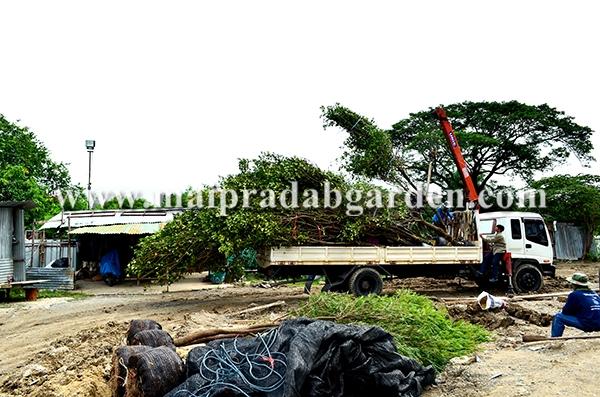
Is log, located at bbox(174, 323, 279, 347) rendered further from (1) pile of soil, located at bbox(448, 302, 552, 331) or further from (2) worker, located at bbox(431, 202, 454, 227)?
(2) worker, located at bbox(431, 202, 454, 227)

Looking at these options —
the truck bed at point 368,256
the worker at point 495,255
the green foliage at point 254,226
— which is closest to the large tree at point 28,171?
the green foliage at point 254,226

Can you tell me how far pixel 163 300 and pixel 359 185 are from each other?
5.92 m

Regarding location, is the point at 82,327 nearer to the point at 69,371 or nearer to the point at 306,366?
the point at 69,371

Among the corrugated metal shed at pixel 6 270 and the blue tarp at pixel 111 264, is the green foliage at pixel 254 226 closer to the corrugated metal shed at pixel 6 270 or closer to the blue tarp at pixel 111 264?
the corrugated metal shed at pixel 6 270

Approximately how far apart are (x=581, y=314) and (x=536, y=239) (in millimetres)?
7743

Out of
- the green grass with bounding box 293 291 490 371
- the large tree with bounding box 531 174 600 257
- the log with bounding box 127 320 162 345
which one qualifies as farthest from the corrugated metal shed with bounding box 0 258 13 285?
the large tree with bounding box 531 174 600 257

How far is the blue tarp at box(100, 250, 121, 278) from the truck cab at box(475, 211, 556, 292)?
40.3ft

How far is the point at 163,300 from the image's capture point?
48.3 ft

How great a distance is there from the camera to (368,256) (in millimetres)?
13203

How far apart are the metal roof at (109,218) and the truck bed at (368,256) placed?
30.5 ft

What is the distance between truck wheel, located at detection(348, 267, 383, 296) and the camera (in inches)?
512

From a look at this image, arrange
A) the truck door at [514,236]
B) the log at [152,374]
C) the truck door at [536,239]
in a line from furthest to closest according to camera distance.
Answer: the truck door at [536,239], the truck door at [514,236], the log at [152,374]

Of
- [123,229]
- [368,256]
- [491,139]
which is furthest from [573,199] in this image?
[123,229]

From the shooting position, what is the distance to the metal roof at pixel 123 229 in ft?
61.6
